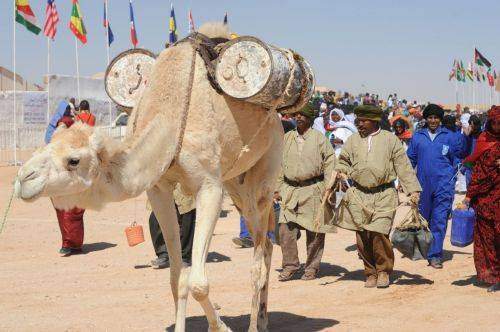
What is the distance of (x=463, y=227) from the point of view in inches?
377

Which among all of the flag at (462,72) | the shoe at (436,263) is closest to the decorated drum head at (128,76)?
the shoe at (436,263)

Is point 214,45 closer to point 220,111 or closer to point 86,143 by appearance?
point 220,111

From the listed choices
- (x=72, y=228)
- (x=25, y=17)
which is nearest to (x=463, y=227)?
(x=72, y=228)

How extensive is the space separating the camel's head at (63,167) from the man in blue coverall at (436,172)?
6169mm

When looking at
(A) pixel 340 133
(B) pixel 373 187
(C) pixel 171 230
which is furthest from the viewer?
(A) pixel 340 133

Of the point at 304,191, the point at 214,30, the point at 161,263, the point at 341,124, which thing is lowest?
the point at 161,263

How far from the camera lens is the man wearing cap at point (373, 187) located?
8586 mm

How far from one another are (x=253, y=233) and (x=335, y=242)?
5.48 metres

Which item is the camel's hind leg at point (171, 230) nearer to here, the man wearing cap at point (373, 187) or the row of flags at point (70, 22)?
the man wearing cap at point (373, 187)

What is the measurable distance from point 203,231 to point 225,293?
9.80 ft

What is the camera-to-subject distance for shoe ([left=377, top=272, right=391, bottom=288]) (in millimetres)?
8742

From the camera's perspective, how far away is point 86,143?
4.67m

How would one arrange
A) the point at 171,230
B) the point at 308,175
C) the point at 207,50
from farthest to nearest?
the point at 308,175 < the point at 171,230 < the point at 207,50

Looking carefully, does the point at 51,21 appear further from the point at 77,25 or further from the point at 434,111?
the point at 434,111
